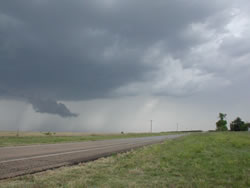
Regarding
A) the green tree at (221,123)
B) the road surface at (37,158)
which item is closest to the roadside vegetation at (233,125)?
the green tree at (221,123)

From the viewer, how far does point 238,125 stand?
125562 millimetres

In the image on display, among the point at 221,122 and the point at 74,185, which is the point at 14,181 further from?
the point at 221,122

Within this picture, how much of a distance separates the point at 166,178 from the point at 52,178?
331 centimetres

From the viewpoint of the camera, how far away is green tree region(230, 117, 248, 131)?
124250 mm

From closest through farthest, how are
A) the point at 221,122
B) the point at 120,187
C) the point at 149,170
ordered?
the point at 120,187 < the point at 149,170 < the point at 221,122

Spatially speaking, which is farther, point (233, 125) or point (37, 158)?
point (233, 125)

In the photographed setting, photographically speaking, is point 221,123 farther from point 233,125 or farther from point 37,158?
point 37,158

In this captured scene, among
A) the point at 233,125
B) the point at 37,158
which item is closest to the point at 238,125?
the point at 233,125

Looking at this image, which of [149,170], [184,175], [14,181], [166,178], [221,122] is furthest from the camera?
[221,122]

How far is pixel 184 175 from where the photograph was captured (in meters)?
6.36

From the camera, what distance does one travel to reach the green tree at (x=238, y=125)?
4892 inches

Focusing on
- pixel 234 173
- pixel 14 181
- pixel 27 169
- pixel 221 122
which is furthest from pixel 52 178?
pixel 221 122

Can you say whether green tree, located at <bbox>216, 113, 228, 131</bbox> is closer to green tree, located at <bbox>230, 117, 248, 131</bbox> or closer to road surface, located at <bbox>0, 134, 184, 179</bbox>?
green tree, located at <bbox>230, 117, 248, 131</bbox>

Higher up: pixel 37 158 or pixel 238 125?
pixel 238 125
